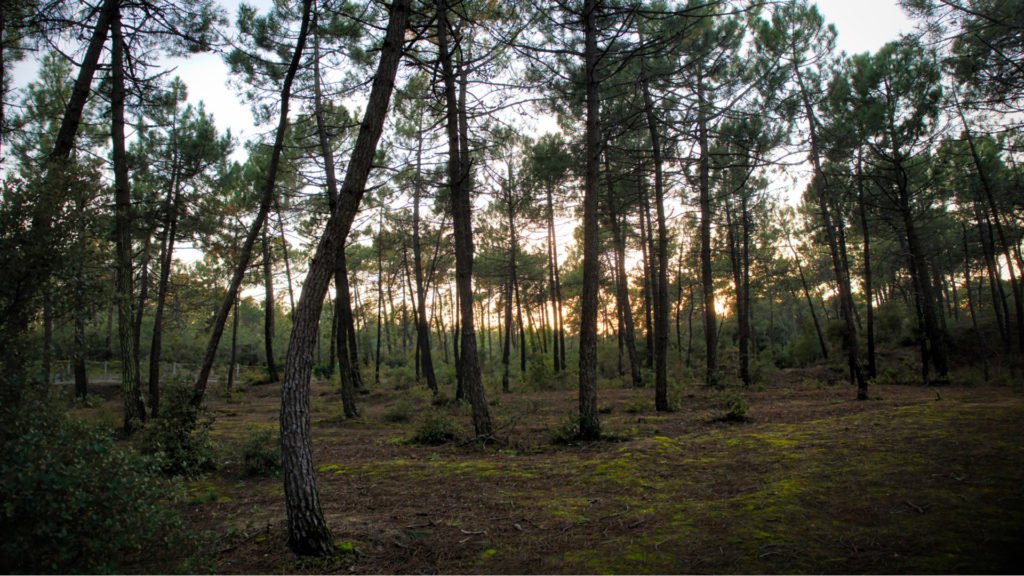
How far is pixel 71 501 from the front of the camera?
9.23 ft

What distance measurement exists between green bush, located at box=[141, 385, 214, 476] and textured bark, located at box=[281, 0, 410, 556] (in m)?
3.84

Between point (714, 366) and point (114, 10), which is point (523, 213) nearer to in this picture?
point (714, 366)

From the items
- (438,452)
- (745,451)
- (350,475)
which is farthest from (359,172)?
(745,451)

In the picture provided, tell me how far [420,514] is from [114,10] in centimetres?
863

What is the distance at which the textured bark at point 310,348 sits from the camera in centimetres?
373

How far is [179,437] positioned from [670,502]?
22.2 feet

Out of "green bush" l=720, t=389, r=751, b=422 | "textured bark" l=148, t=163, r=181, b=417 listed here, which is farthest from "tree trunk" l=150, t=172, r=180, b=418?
"green bush" l=720, t=389, r=751, b=422

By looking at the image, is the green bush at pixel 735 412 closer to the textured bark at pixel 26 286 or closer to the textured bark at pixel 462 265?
the textured bark at pixel 462 265

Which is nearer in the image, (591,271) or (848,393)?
(591,271)

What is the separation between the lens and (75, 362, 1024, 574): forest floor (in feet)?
10.8

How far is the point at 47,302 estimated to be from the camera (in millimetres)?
4133

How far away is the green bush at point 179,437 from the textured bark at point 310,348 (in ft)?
12.6

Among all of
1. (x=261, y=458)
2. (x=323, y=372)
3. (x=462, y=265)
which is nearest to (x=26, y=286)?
(x=261, y=458)

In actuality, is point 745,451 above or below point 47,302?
below
